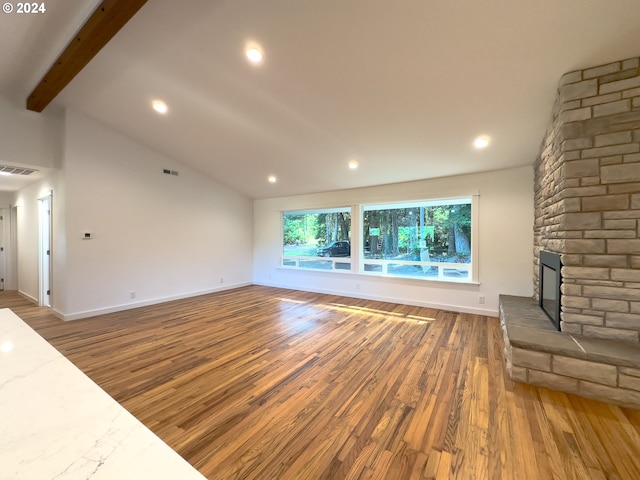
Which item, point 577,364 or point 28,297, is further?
point 28,297

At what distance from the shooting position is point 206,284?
6.21 meters

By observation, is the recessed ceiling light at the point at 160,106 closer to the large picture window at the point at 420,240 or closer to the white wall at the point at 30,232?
the white wall at the point at 30,232

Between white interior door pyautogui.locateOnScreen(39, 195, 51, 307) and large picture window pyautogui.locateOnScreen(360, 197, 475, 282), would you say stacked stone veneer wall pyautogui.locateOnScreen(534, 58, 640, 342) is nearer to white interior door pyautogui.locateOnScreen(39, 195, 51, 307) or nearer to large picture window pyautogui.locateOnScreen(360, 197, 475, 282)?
large picture window pyautogui.locateOnScreen(360, 197, 475, 282)

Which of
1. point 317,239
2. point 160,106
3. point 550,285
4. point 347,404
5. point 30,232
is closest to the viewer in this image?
point 347,404

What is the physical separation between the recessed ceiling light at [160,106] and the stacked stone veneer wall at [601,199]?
4636 millimetres

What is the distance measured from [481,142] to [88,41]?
4.57m

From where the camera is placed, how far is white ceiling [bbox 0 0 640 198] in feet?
6.88

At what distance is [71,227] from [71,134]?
4.76ft

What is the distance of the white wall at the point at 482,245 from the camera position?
13.9 feet

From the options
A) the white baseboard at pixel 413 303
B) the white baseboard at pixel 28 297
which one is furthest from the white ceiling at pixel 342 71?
the white baseboard at pixel 28 297

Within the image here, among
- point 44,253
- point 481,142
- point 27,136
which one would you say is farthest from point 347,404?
point 44,253

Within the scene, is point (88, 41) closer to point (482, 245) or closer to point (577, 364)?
point (577, 364)

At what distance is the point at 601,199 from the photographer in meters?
2.39

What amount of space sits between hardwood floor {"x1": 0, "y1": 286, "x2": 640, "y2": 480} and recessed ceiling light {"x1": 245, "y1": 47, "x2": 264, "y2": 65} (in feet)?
10.2
